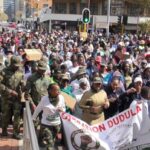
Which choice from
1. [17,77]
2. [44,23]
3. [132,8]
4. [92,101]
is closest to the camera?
[92,101]

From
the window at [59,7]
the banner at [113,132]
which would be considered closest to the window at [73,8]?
the window at [59,7]

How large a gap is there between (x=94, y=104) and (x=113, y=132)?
668mm

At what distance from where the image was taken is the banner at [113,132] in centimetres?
765

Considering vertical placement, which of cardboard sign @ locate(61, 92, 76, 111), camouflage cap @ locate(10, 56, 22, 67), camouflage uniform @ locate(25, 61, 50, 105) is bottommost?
cardboard sign @ locate(61, 92, 76, 111)

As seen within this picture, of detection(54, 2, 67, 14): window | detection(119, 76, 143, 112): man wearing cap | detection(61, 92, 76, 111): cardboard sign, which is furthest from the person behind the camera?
detection(54, 2, 67, 14): window

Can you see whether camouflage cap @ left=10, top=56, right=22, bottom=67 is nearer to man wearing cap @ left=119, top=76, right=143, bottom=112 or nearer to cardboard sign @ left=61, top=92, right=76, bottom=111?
cardboard sign @ left=61, top=92, right=76, bottom=111

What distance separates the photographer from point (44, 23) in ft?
306

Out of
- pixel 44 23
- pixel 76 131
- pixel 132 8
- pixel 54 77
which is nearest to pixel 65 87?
pixel 54 77

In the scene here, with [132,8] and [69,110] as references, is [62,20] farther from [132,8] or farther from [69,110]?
[69,110]

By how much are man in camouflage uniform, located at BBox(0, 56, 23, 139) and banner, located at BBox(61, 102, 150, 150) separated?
79.3 inches

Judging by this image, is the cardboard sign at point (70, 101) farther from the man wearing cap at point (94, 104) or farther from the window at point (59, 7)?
the window at point (59, 7)

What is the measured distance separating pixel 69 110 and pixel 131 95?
1158mm

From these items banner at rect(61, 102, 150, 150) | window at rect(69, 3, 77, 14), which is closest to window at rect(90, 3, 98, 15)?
window at rect(69, 3, 77, 14)

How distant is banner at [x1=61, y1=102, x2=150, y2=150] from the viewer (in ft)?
25.1
